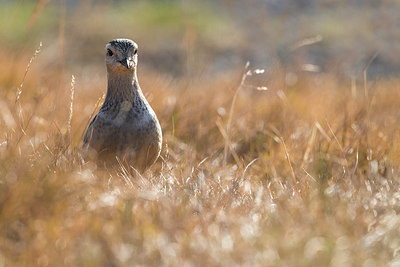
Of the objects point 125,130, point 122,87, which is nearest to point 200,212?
point 125,130

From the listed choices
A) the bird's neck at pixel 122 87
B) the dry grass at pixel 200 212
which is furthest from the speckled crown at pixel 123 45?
the dry grass at pixel 200 212

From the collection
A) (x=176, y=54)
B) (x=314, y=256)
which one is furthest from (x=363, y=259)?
(x=176, y=54)

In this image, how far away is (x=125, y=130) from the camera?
3.40m

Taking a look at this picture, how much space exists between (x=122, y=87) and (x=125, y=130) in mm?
371

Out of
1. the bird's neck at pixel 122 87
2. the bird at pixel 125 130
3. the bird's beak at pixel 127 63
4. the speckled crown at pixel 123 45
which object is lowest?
the bird at pixel 125 130

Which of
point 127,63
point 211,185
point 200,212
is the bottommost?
point 211,185

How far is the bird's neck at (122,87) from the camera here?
143 inches

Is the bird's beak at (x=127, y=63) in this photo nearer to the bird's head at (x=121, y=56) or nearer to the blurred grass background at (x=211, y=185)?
the bird's head at (x=121, y=56)

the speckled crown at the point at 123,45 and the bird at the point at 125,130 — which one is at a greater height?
the speckled crown at the point at 123,45

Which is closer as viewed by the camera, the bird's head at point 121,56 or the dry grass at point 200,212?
the dry grass at point 200,212

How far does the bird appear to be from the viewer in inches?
133

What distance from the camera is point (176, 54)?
11297 millimetres

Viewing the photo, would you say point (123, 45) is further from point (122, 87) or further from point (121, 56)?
point (122, 87)

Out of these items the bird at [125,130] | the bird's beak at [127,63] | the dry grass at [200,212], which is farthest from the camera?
the bird's beak at [127,63]
